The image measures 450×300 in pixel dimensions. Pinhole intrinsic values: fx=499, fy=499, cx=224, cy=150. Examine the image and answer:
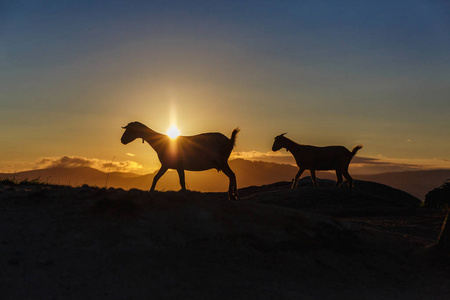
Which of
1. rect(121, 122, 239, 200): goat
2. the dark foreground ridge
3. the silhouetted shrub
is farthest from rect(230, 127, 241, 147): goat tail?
the silhouetted shrub

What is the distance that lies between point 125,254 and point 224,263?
1.48 metres

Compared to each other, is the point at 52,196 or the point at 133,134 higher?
the point at 133,134

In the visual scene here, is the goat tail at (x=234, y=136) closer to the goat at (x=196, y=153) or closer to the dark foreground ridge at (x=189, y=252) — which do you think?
the goat at (x=196, y=153)

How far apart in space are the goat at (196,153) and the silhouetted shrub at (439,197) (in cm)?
1085

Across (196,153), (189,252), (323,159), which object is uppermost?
(323,159)

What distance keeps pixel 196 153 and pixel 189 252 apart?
807 cm

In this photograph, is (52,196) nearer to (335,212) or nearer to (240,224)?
(240,224)

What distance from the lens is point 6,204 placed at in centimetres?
868

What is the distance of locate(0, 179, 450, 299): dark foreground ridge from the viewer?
6629 millimetres

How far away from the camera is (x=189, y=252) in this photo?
7652 mm

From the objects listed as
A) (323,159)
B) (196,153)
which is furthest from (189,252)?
(323,159)

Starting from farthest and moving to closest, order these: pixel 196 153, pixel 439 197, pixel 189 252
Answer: pixel 439 197
pixel 196 153
pixel 189 252

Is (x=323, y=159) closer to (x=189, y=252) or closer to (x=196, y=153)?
(x=196, y=153)

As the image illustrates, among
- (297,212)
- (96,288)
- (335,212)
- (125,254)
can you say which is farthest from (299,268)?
(335,212)
